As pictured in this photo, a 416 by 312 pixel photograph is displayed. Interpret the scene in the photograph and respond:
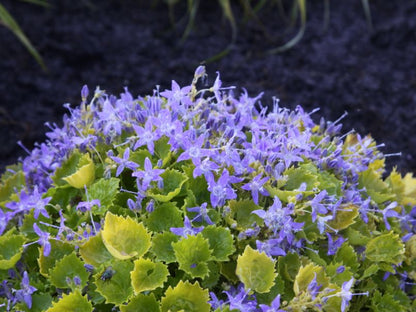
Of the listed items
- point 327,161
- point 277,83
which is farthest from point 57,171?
point 277,83

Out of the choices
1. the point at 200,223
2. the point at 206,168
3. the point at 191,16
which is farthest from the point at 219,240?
the point at 191,16

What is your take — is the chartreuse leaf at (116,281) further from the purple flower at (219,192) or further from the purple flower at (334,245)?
the purple flower at (334,245)

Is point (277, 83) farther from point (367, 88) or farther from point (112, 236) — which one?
point (112, 236)

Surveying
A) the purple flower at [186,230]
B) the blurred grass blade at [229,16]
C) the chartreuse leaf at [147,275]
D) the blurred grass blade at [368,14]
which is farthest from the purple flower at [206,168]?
the blurred grass blade at [368,14]

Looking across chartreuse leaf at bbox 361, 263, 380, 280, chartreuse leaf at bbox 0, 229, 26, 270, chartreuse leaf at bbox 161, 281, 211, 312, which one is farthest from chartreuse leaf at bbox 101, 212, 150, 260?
chartreuse leaf at bbox 361, 263, 380, 280

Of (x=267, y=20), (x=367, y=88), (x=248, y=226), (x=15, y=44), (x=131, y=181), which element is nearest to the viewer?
(x=248, y=226)
